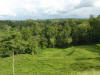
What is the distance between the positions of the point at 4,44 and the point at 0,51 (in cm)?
248

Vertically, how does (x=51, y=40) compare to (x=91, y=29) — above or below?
below

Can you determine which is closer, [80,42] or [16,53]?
[16,53]

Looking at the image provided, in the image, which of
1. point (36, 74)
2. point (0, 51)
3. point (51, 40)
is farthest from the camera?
point (51, 40)

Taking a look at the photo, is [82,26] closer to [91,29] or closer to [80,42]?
[91,29]

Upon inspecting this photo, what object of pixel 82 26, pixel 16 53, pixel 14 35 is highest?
pixel 82 26

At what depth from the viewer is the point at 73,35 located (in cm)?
4884

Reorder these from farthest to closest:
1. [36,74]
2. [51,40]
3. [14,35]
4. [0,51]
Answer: [51,40], [14,35], [0,51], [36,74]

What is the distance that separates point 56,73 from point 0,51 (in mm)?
23586

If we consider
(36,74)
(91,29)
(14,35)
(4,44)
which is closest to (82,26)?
(91,29)

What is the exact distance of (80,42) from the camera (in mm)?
49781

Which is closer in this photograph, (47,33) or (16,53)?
(16,53)

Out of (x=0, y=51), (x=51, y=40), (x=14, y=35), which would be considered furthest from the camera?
(x=51, y=40)

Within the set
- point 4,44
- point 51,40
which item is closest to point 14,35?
point 4,44

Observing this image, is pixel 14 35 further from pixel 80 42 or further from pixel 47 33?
pixel 80 42
